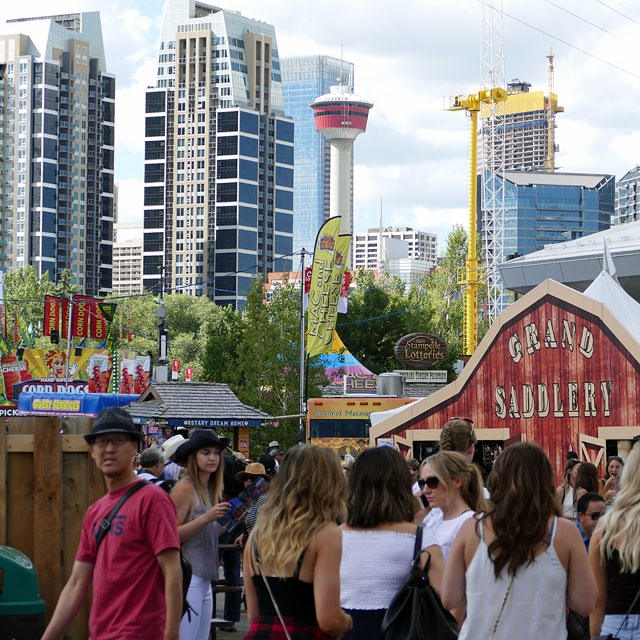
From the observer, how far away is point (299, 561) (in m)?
4.50

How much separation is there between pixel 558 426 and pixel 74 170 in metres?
148

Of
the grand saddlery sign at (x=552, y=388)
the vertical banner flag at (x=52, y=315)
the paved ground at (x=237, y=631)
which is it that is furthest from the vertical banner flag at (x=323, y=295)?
the vertical banner flag at (x=52, y=315)

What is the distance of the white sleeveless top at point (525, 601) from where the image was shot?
15.0 feet

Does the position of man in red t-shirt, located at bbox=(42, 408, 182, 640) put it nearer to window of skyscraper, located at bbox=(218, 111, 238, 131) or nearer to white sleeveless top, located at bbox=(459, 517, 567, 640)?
white sleeveless top, located at bbox=(459, 517, 567, 640)

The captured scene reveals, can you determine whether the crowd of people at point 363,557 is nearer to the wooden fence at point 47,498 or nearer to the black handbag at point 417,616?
the black handbag at point 417,616

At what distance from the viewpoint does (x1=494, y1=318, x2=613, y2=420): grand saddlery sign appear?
20.3 metres

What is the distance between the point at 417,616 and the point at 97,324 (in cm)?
5027

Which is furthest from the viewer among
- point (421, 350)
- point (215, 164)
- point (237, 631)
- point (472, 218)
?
point (215, 164)

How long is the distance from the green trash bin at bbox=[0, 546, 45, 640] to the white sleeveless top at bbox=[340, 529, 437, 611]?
245 cm

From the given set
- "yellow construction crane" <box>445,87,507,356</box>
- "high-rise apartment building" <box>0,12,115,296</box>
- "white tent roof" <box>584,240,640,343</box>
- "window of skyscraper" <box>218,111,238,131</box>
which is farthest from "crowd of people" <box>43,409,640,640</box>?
"window of skyscraper" <box>218,111,238,131</box>

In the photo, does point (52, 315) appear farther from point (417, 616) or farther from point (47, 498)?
point (417, 616)

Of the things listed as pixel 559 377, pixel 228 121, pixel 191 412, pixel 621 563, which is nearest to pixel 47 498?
pixel 621 563

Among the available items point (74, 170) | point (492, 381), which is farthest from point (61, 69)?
point (492, 381)

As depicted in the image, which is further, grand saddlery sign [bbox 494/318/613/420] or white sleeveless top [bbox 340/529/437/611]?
grand saddlery sign [bbox 494/318/613/420]
